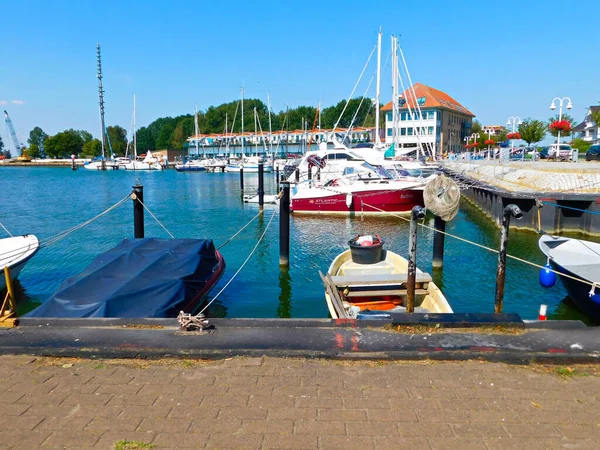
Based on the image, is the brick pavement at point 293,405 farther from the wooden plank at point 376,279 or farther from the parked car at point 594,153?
the parked car at point 594,153

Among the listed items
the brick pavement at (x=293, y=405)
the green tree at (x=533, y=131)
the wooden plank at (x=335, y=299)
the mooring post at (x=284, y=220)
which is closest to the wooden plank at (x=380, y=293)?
the wooden plank at (x=335, y=299)

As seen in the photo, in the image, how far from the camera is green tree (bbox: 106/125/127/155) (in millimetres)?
150887

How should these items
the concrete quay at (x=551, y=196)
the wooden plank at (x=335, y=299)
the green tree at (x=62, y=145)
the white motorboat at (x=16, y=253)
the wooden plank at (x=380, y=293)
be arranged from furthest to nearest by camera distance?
the green tree at (x=62, y=145) → the concrete quay at (x=551, y=196) → the white motorboat at (x=16, y=253) → the wooden plank at (x=380, y=293) → the wooden plank at (x=335, y=299)

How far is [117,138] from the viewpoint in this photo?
161375mm

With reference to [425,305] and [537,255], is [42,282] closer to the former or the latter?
[425,305]

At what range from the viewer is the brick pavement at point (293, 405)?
11.9 feet

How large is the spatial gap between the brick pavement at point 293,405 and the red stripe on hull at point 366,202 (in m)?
23.9

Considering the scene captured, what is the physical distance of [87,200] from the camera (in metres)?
43.4

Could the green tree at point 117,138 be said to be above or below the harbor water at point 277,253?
above

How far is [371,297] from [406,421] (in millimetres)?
7251

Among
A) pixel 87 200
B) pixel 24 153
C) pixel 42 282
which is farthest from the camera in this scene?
pixel 24 153

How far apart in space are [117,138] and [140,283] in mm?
167068

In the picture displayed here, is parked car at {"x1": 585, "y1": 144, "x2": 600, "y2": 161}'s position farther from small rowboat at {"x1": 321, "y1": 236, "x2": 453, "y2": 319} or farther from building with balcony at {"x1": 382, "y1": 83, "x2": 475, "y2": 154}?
building with balcony at {"x1": 382, "y1": 83, "x2": 475, "y2": 154}

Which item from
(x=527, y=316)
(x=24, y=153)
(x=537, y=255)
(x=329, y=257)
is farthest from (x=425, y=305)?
(x=24, y=153)
